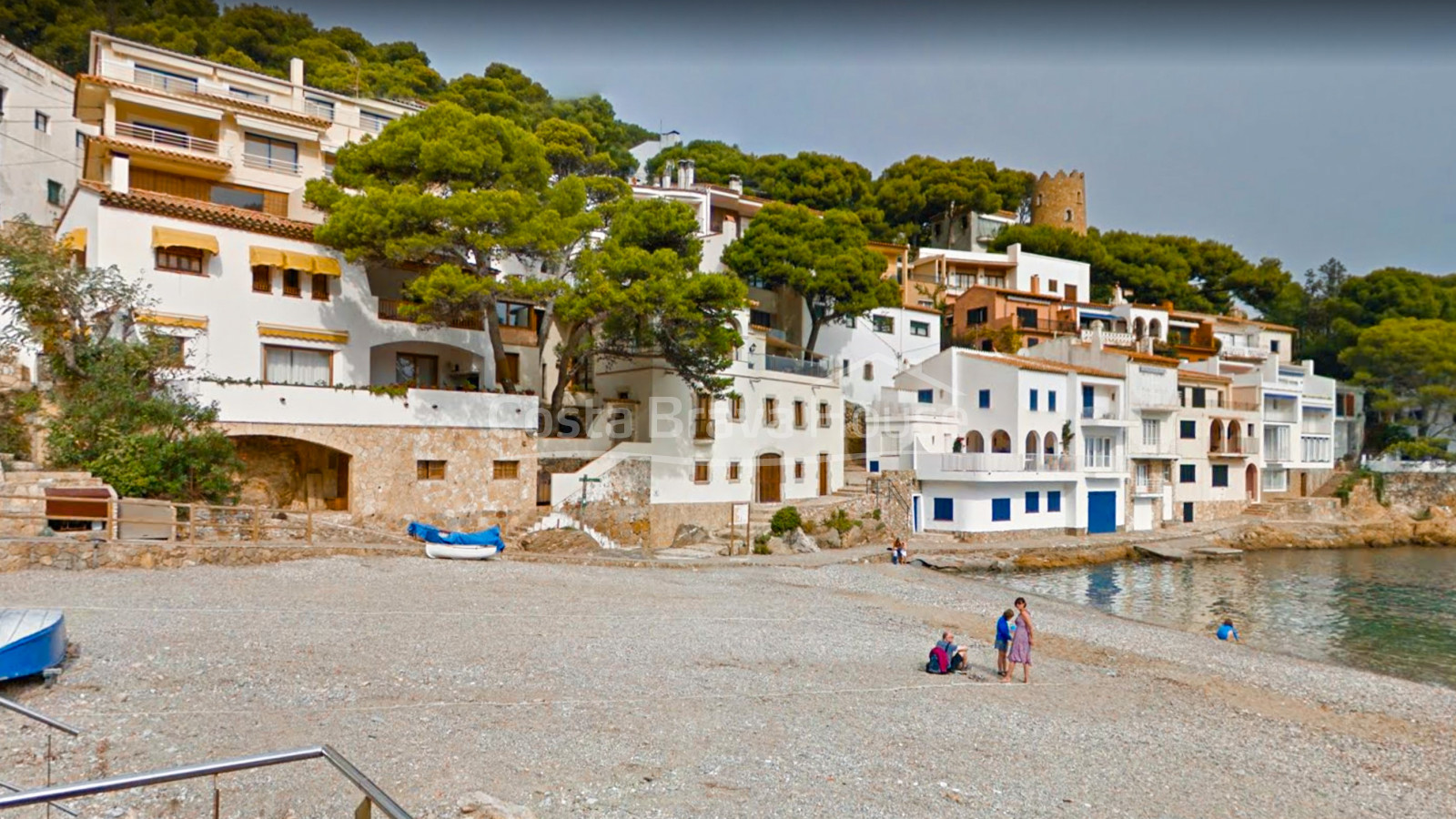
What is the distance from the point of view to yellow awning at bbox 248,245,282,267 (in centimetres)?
2580

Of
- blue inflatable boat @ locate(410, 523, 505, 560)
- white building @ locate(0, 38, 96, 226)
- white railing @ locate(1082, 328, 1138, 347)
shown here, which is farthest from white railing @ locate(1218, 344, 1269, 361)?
white building @ locate(0, 38, 96, 226)

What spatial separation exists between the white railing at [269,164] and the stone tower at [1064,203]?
67.8 metres

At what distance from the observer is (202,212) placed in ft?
82.6

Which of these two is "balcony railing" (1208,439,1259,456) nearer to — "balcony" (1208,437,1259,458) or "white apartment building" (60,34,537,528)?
"balcony" (1208,437,1259,458)

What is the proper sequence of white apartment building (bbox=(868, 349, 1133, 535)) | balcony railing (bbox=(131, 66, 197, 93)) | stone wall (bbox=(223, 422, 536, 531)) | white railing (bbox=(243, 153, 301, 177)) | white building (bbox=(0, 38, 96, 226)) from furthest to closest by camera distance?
white apartment building (bbox=(868, 349, 1133, 535)) → white building (bbox=(0, 38, 96, 226)) → balcony railing (bbox=(131, 66, 197, 93)) → white railing (bbox=(243, 153, 301, 177)) → stone wall (bbox=(223, 422, 536, 531))

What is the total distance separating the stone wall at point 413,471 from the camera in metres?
25.1

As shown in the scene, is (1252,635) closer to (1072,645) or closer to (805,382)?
(1072,645)

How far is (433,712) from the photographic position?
35.2 feet

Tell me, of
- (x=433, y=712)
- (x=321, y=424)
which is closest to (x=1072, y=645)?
(x=433, y=712)

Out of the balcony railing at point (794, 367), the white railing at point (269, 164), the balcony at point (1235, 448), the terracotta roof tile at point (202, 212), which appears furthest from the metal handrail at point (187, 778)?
the balcony at point (1235, 448)

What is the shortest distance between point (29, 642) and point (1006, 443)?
1498 inches

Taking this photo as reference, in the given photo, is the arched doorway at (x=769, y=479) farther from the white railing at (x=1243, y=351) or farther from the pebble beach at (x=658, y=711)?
the white railing at (x=1243, y=351)

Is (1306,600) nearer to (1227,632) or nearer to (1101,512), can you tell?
(1227,632)

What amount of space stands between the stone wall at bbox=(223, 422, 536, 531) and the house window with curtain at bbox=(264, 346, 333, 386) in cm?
218
